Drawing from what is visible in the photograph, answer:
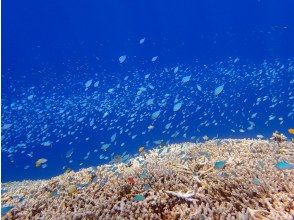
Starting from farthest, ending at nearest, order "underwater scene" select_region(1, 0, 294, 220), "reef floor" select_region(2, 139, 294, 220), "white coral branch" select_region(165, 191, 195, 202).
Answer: "underwater scene" select_region(1, 0, 294, 220) < "white coral branch" select_region(165, 191, 195, 202) < "reef floor" select_region(2, 139, 294, 220)

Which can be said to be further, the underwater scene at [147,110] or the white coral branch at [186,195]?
the underwater scene at [147,110]

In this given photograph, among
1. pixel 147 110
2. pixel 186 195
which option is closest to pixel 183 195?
pixel 186 195

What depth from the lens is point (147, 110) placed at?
53.5 m

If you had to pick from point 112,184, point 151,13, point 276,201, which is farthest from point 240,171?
point 151,13

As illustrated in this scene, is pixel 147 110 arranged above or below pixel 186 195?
above

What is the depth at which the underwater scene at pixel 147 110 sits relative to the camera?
16.6 feet

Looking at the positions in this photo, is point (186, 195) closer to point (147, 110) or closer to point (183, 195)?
point (183, 195)

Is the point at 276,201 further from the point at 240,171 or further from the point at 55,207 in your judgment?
the point at 55,207

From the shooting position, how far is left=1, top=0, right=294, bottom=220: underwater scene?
5.07 m

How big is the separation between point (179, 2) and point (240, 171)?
7493 cm

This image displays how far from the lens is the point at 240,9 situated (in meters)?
78.2

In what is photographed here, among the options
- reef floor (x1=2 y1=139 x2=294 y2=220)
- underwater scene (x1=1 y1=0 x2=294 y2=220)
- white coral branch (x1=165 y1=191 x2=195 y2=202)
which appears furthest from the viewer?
underwater scene (x1=1 y1=0 x2=294 y2=220)

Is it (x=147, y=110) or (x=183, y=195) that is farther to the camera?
(x=147, y=110)

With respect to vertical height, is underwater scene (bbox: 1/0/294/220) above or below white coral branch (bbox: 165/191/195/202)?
above
